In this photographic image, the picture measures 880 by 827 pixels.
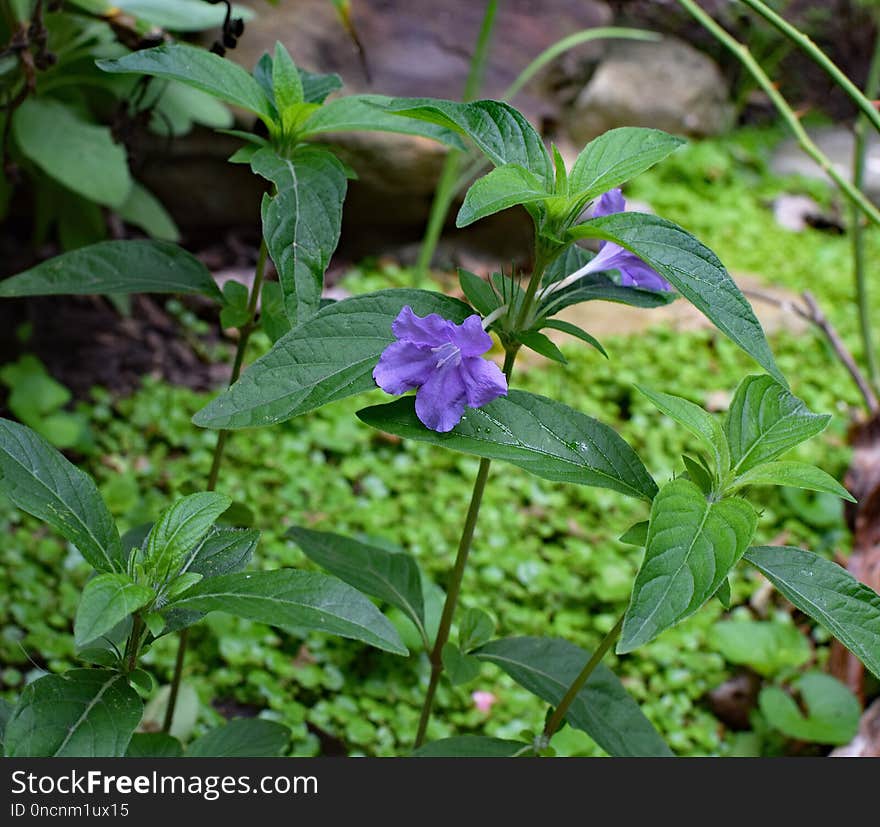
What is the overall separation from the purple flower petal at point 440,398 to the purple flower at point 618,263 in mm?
303

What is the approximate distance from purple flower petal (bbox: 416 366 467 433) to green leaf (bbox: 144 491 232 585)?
24 cm

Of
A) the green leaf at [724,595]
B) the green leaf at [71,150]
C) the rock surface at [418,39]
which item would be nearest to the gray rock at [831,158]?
the rock surface at [418,39]

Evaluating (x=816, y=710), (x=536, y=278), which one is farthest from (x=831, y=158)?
(x=536, y=278)

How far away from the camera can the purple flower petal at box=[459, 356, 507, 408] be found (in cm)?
100

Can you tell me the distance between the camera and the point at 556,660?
1384 mm

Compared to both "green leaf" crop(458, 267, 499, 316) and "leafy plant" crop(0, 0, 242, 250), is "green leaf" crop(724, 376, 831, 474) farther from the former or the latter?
"leafy plant" crop(0, 0, 242, 250)

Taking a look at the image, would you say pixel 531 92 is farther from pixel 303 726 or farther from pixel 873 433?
pixel 303 726

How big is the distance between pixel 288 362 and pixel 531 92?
10.6 ft

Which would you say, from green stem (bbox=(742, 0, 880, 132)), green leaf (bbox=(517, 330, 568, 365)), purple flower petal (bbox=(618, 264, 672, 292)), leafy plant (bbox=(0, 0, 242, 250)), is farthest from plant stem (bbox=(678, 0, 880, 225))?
leafy plant (bbox=(0, 0, 242, 250))

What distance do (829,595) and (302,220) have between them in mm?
720

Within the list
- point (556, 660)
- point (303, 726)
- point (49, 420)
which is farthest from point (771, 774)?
point (49, 420)

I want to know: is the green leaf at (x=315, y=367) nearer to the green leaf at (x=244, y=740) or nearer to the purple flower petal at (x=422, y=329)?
the purple flower petal at (x=422, y=329)

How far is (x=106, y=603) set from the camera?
0.90 metres

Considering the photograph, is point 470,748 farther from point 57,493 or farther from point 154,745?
point 57,493
